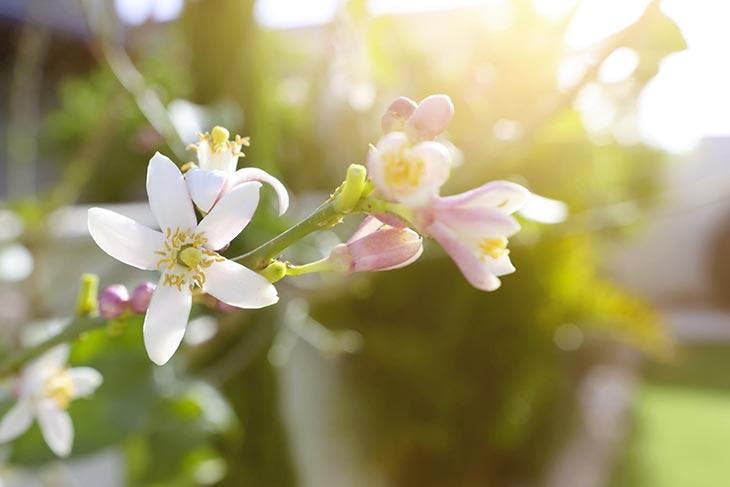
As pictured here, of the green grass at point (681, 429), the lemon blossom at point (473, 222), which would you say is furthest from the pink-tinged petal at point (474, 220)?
the green grass at point (681, 429)

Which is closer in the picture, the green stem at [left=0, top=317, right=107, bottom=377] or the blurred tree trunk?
the green stem at [left=0, top=317, right=107, bottom=377]

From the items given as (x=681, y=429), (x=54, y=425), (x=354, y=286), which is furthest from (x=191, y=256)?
(x=681, y=429)

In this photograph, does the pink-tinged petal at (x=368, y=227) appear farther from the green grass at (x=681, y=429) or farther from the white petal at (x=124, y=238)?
the green grass at (x=681, y=429)

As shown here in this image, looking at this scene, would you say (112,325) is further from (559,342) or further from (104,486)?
(559,342)

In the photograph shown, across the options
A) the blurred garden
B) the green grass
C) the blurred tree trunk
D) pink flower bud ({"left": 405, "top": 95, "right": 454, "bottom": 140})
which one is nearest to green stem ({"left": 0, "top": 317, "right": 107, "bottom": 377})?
the blurred garden

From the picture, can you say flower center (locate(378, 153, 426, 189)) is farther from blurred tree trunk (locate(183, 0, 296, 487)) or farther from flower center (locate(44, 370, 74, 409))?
blurred tree trunk (locate(183, 0, 296, 487))
